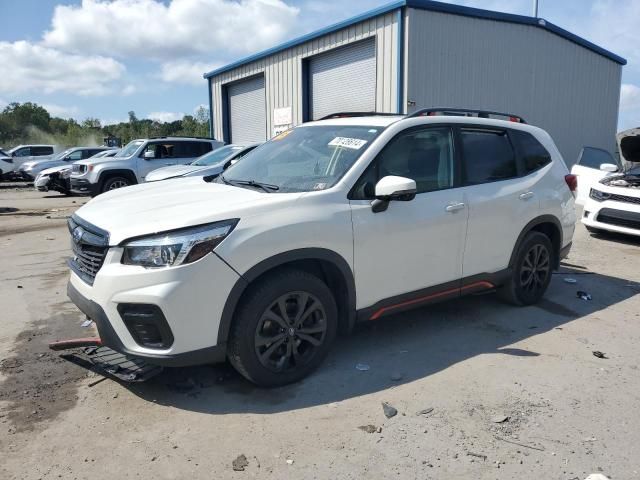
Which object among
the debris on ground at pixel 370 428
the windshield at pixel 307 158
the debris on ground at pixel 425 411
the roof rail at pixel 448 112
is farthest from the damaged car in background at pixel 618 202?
the debris on ground at pixel 370 428

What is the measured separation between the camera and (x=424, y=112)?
4.49 metres

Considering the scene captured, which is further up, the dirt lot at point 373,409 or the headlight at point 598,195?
the headlight at point 598,195

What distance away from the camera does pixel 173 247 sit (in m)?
3.11

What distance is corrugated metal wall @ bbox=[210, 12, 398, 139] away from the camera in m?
13.3

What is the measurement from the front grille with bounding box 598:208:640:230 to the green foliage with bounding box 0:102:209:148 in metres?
47.0

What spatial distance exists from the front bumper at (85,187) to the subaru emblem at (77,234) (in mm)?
10194

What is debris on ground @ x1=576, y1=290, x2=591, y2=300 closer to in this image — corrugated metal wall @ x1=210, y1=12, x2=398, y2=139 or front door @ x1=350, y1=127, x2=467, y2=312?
front door @ x1=350, y1=127, x2=467, y2=312

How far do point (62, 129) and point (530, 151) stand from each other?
2913 inches

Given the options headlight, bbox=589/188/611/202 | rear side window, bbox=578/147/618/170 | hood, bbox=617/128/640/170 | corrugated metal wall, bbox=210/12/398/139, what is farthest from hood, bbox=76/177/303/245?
corrugated metal wall, bbox=210/12/398/139

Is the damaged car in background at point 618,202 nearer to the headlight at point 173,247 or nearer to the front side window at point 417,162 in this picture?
the front side window at point 417,162

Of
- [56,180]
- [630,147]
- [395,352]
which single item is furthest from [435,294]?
[56,180]

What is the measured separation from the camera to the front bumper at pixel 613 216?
8.12 metres

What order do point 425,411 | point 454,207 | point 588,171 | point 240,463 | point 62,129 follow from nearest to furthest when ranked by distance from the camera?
point 240,463
point 425,411
point 454,207
point 588,171
point 62,129

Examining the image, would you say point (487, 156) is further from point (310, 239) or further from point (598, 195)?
point (598, 195)
